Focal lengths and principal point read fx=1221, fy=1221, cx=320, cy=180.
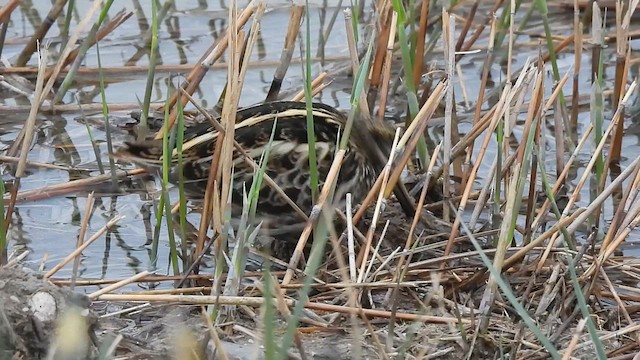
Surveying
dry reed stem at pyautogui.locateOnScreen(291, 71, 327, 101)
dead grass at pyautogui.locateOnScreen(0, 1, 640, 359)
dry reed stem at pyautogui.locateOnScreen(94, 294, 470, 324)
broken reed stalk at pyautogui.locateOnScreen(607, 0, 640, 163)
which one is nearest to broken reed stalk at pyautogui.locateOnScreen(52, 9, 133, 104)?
dead grass at pyautogui.locateOnScreen(0, 1, 640, 359)

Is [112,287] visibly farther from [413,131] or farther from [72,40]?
[72,40]

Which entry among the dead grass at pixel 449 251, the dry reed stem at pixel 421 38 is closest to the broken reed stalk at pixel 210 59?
the dead grass at pixel 449 251

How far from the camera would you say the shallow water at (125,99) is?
137 inches

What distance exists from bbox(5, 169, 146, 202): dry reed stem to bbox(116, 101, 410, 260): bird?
397 millimetres

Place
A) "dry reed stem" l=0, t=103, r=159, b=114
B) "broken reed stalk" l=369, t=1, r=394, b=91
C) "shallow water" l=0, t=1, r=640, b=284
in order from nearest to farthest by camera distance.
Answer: "shallow water" l=0, t=1, r=640, b=284 → "broken reed stalk" l=369, t=1, r=394, b=91 → "dry reed stem" l=0, t=103, r=159, b=114

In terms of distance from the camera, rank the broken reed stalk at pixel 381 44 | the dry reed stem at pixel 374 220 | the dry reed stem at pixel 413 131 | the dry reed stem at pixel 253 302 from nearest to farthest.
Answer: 1. the dry reed stem at pixel 253 302
2. the dry reed stem at pixel 374 220
3. the dry reed stem at pixel 413 131
4. the broken reed stalk at pixel 381 44

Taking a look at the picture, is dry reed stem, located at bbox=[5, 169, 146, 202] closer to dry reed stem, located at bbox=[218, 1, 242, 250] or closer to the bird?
the bird

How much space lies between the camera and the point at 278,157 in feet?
11.1

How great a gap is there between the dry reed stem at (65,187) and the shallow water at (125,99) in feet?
0.06

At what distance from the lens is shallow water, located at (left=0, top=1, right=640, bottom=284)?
137 inches

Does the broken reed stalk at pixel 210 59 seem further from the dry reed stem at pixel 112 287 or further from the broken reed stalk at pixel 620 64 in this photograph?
the broken reed stalk at pixel 620 64

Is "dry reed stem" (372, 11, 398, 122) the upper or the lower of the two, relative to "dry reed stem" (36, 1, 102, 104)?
lower

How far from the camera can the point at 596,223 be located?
11.0 feet

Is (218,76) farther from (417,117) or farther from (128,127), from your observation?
(417,117)
